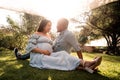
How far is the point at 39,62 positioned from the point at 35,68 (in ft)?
0.80

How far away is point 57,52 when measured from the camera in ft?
18.1

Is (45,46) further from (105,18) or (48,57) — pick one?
(105,18)

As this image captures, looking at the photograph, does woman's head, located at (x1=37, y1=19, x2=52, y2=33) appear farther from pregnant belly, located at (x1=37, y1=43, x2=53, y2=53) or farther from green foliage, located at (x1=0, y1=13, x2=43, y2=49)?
green foliage, located at (x1=0, y1=13, x2=43, y2=49)

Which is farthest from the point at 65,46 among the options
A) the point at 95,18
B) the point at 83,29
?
the point at 83,29

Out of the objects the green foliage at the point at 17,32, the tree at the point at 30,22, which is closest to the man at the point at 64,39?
the green foliage at the point at 17,32

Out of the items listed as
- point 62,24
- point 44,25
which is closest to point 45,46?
point 44,25

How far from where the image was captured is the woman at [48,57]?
5.27 m

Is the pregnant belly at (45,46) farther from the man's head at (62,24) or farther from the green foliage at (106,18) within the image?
the green foliage at (106,18)

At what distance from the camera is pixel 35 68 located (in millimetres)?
5383

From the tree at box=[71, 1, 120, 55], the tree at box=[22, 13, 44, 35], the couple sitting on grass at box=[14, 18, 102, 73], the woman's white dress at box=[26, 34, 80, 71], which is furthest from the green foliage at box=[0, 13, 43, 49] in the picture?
the woman's white dress at box=[26, 34, 80, 71]

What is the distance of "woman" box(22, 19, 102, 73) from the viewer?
527 cm

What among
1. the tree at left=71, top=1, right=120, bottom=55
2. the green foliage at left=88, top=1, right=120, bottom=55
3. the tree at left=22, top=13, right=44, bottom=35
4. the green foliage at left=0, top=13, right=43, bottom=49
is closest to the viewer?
the green foliage at left=0, top=13, right=43, bottom=49

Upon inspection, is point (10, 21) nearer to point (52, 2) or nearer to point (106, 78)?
point (52, 2)

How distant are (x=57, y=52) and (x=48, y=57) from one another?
0.84 feet
